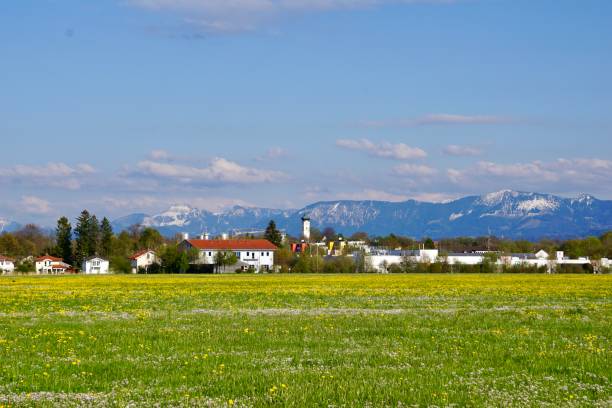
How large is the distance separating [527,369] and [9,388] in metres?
11.2

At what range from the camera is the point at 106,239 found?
19600 cm

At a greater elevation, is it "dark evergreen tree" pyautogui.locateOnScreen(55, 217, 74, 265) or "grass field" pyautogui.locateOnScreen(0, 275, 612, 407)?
"dark evergreen tree" pyautogui.locateOnScreen(55, 217, 74, 265)

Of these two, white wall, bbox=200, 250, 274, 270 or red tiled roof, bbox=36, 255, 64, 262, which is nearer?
red tiled roof, bbox=36, 255, 64, 262

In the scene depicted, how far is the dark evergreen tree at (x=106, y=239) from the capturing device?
194000 millimetres

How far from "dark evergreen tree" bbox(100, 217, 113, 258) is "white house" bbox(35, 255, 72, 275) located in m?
13.6

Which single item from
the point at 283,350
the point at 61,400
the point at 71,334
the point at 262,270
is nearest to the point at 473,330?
the point at 283,350

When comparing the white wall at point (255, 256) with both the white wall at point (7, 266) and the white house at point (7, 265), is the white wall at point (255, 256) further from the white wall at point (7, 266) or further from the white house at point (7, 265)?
the white house at point (7, 265)

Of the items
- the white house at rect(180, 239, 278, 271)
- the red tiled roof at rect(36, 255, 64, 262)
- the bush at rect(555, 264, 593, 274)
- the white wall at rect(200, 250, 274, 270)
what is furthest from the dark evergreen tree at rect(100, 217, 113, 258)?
the bush at rect(555, 264, 593, 274)

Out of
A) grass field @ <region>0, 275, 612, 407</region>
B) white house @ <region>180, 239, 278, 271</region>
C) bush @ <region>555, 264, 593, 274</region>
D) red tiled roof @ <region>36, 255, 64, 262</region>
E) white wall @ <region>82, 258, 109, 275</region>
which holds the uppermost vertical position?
white house @ <region>180, 239, 278, 271</region>

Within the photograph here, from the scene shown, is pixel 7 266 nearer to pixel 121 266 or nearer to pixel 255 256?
pixel 121 266

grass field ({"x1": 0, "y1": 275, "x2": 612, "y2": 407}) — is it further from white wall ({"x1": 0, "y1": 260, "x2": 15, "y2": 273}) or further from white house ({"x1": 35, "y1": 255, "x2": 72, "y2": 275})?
white wall ({"x1": 0, "y1": 260, "x2": 15, "y2": 273})

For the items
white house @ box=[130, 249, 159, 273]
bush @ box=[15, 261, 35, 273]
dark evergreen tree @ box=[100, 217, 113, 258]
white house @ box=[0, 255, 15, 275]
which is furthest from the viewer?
dark evergreen tree @ box=[100, 217, 113, 258]

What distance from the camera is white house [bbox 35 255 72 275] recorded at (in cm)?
17325

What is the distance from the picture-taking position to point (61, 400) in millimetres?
15766
